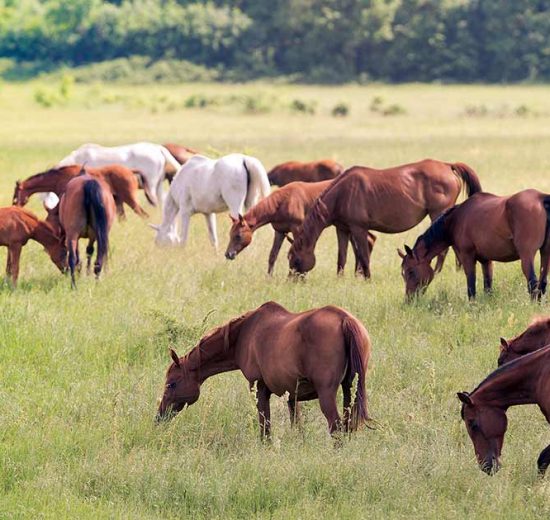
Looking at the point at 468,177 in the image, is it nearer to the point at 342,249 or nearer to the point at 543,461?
the point at 342,249

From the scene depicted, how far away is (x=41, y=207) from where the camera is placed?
19453mm

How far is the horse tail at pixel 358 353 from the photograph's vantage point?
7.30 m

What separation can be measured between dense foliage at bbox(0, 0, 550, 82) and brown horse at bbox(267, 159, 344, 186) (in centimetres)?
4871

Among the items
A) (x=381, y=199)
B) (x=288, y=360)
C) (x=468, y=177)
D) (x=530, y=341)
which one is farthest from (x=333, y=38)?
(x=288, y=360)

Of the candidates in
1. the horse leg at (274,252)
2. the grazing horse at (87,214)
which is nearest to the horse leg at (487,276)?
the horse leg at (274,252)

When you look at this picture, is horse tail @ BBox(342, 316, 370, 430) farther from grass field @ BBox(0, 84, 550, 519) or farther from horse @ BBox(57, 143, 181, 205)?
horse @ BBox(57, 143, 181, 205)

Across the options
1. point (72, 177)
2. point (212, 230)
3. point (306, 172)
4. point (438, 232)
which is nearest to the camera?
point (438, 232)

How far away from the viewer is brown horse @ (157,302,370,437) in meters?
7.38

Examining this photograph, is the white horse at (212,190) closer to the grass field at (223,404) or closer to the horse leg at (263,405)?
the grass field at (223,404)

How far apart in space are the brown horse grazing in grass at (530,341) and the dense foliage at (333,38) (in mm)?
59746

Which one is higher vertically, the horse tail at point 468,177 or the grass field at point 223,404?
the horse tail at point 468,177

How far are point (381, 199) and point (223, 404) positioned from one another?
548cm

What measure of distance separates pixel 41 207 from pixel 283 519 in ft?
44.9

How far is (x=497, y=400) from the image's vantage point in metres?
7.11
